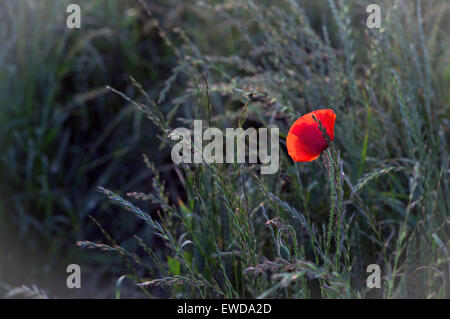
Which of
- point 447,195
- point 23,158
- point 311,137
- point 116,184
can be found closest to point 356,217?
point 447,195

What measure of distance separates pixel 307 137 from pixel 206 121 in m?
0.36

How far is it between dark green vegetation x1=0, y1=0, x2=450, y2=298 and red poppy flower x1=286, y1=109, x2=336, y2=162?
170 mm

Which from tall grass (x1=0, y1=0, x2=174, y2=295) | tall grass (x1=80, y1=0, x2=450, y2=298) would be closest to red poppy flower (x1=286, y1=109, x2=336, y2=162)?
tall grass (x1=80, y1=0, x2=450, y2=298)

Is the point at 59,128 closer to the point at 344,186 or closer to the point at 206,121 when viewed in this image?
the point at 206,121

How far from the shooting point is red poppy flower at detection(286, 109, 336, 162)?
2.61 ft


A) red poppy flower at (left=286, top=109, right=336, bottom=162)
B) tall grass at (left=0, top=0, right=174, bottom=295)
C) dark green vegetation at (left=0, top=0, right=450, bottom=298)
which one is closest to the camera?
red poppy flower at (left=286, top=109, right=336, bottom=162)

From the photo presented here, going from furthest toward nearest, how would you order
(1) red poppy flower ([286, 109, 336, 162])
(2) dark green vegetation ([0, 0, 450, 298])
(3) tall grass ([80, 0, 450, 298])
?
(2) dark green vegetation ([0, 0, 450, 298]) → (3) tall grass ([80, 0, 450, 298]) → (1) red poppy flower ([286, 109, 336, 162])

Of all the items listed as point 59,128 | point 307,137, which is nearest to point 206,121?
point 307,137

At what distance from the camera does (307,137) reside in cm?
80

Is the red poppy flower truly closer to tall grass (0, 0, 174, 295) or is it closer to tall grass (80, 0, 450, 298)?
tall grass (80, 0, 450, 298)

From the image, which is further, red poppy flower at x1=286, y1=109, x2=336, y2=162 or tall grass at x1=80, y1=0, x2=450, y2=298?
tall grass at x1=80, y1=0, x2=450, y2=298

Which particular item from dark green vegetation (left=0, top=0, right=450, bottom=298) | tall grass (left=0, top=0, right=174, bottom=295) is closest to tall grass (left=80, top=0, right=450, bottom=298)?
dark green vegetation (left=0, top=0, right=450, bottom=298)

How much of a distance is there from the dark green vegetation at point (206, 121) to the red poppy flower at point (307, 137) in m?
0.17

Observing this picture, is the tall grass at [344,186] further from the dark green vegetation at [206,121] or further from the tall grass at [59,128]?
the tall grass at [59,128]
